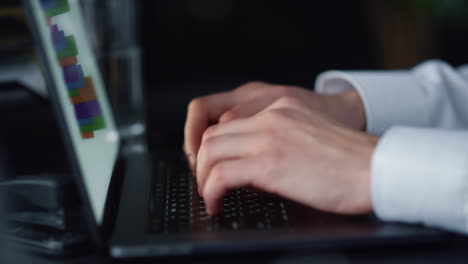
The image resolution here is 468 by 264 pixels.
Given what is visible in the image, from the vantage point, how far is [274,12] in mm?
2354

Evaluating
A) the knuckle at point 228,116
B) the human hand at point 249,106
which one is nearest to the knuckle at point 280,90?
the human hand at point 249,106

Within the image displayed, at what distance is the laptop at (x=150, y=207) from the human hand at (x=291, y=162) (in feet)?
0.09

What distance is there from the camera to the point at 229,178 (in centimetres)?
63

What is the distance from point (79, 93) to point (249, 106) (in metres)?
0.26

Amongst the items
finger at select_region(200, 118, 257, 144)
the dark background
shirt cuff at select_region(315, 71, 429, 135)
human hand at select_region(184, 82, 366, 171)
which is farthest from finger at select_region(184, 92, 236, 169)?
the dark background

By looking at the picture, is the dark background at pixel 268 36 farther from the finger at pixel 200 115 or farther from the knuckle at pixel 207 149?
the knuckle at pixel 207 149

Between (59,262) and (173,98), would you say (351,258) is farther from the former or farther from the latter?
(173,98)

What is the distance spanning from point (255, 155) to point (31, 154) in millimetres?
516

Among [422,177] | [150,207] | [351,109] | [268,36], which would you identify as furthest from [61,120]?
[268,36]

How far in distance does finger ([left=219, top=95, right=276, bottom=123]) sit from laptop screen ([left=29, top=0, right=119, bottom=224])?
0.63 feet

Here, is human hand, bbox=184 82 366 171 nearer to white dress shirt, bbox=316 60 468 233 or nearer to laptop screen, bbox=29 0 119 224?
laptop screen, bbox=29 0 119 224

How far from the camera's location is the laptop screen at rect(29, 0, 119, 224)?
2.00 feet

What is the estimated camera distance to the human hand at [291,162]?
2.00 ft

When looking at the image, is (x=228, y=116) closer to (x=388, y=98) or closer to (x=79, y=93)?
(x=79, y=93)
